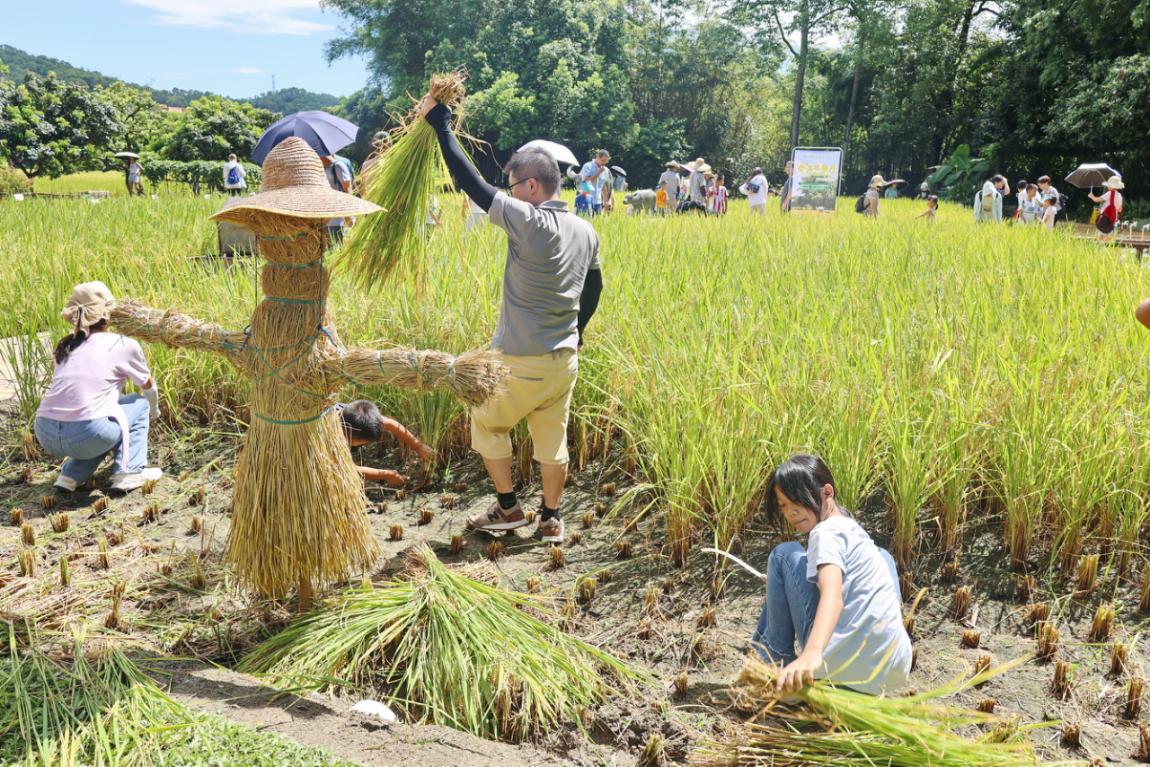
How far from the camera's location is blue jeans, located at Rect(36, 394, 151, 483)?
3.76 m

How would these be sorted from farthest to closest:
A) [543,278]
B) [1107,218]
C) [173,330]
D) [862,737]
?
[1107,218] < [543,278] < [173,330] < [862,737]

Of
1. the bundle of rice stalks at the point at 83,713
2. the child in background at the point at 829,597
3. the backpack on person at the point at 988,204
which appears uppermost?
the backpack on person at the point at 988,204

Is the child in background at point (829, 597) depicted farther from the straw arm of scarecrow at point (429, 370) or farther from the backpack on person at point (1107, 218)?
the backpack on person at point (1107, 218)

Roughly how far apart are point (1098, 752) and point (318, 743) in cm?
192

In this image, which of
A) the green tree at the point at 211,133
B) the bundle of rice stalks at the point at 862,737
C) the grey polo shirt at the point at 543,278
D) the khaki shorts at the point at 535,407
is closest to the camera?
the bundle of rice stalks at the point at 862,737

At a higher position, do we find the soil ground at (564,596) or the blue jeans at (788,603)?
the blue jeans at (788,603)

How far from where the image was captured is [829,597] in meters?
2.06

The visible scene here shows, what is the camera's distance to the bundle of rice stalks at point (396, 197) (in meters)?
3.03

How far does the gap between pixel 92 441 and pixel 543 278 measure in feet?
7.20

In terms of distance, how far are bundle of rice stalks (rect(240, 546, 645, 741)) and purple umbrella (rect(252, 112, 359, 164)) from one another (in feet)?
18.0

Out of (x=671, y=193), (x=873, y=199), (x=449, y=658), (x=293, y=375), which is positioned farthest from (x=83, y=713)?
(x=873, y=199)

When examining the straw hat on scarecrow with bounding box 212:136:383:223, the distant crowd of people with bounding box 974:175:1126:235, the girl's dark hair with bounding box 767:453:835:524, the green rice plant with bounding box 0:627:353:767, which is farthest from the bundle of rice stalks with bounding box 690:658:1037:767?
the distant crowd of people with bounding box 974:175:1126:235

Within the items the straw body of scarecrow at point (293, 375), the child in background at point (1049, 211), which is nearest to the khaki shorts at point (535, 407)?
the straw body of scarecrow at point (293, 375)

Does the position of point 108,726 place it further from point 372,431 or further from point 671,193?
point 671,193
